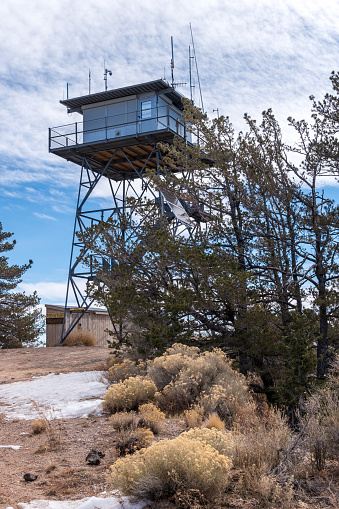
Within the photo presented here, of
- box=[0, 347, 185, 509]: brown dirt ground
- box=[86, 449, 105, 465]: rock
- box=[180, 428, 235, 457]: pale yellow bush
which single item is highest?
box=[180, 428, 235, 457]: pale yellow bush

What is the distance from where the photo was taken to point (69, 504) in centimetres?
476

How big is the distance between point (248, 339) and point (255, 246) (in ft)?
9.35

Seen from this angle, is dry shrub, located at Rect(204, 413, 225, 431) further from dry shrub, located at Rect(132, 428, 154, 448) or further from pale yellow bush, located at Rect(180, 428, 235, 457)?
pale yellow bush, located at Rect(180, 428, 235, 457)

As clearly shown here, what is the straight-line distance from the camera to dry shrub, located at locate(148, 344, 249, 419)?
7.90m

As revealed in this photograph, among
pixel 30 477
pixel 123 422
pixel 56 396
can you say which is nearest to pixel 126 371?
pixel 56 396

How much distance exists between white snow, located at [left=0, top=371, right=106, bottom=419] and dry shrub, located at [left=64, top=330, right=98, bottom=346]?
32.6 ft

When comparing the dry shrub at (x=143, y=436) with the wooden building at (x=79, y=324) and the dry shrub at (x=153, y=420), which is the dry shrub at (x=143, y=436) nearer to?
the dry shrub at (x=153, y=420)

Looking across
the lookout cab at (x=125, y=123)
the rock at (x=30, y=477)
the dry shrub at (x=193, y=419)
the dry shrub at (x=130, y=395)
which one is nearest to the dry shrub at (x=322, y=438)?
the dry shrub at (x=193, y=419)

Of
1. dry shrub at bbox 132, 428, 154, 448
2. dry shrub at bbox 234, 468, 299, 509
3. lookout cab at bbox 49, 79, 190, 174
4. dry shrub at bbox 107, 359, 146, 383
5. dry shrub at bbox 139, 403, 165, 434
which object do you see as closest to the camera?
dry shrub at bbox 234, 468, 299, 509

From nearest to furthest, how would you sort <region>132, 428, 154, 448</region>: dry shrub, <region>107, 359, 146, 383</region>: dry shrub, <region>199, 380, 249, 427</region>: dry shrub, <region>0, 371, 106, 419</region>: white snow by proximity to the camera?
<region>132, 428, 154, 448</region>: dry shrub < <region>199, 380, 249, 427</region>: dry shrub < <region>0, 371, 106, 419</region>: white snow < <region>107, 359, 146, 383</region>: dry shrub

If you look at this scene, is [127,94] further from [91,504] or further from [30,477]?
[91,504]

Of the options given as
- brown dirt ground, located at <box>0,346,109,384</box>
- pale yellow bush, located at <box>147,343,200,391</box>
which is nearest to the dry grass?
pale yellow bush, located at <box>147,343,200,391</box>

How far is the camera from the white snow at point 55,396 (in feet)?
31.2

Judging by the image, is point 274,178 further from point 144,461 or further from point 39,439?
point 144,461
